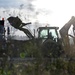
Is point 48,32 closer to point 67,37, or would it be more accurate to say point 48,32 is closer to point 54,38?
point 54,38

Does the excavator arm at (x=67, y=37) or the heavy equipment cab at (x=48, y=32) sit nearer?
the excavator arm at (x=67, y=37)

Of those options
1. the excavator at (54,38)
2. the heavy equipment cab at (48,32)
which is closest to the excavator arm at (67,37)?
the excavator at (54,38)

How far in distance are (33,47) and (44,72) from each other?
185cm

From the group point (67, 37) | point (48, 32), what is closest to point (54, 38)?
point (48, 32)

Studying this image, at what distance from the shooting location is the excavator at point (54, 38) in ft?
33.7

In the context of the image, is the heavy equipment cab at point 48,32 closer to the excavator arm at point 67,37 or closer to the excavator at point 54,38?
the excavator at point 54,38

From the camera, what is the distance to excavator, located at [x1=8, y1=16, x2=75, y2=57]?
10.3m

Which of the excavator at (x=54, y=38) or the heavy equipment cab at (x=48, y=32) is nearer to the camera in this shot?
the excavator at (x=54, y=38)

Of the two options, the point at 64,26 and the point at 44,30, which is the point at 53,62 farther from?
the point at 44,30

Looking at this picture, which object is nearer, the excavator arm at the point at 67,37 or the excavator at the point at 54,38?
the excavator arm at the point at 67,37

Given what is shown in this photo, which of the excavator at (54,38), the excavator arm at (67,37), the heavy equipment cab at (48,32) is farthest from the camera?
the heavy equipment cab at (48,32)

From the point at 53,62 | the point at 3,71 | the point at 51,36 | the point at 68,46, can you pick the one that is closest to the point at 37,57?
the point at 53,62

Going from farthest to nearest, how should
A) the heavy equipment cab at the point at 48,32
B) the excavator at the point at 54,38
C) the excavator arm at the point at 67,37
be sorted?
the heavy equipment cab at the point at 48,32, the excavator at the point at 54,38, the excavator arm at the point at 67,37

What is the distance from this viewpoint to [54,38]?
21.3 m
